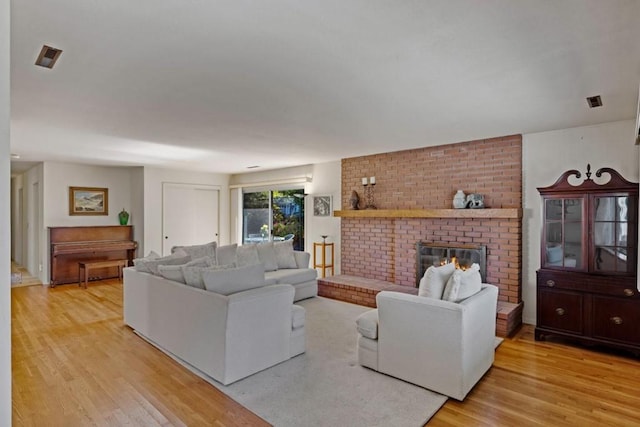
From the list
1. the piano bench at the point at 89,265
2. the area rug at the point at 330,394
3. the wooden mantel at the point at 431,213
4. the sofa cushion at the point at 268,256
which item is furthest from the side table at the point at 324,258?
the piano bench at the point at 89,265

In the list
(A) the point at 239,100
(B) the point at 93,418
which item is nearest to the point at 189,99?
(A) the point at 239,100

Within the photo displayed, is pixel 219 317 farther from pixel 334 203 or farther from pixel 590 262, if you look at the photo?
pixel 334 203

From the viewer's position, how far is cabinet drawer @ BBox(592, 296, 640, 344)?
331cm

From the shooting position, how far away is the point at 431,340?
2.66m

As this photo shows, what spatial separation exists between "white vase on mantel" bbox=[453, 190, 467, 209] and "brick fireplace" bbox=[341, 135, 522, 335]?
17 cm

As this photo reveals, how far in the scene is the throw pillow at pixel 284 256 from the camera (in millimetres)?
5715

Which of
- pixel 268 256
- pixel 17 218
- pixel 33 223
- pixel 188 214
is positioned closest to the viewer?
pixel 268 256

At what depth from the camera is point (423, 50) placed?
7.01 feet

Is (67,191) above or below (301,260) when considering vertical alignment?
above

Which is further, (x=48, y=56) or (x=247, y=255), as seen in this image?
(x=247, y=255)

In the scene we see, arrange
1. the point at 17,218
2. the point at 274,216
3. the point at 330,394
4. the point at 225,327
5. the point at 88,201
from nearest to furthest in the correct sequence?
the point at 330,394
the point at 225,327
the point at 88,201
the point at 274,216
the point at 17,218

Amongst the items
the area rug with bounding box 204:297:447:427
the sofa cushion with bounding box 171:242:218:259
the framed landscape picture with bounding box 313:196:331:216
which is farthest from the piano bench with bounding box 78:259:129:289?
the area rug with bounding box 204:297:447:427

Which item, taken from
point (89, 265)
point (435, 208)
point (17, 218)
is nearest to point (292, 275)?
point (435, 208)

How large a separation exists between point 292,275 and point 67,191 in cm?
495
